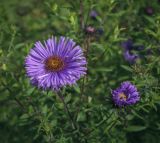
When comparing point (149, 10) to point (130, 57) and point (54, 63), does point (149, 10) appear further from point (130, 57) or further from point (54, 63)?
point (54, 63)

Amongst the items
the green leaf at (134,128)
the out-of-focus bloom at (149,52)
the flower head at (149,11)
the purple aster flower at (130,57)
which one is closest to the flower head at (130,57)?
the purple aster flower at (130,57)

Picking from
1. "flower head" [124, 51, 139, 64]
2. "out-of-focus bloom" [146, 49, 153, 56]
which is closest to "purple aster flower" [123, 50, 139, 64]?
"flower head" [124, 51, 139, 64]

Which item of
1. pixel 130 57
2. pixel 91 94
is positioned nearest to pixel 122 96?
pixel 91 94

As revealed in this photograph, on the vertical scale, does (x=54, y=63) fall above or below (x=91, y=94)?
above

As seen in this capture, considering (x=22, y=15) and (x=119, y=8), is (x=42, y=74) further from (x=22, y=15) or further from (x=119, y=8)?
(x=22, y=15)

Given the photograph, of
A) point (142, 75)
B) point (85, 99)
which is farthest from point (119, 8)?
point (142, 75)

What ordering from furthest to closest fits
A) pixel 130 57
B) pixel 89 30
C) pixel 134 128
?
1. pixel 130 57
2. pixel 134 128
3. pixel 89 30
